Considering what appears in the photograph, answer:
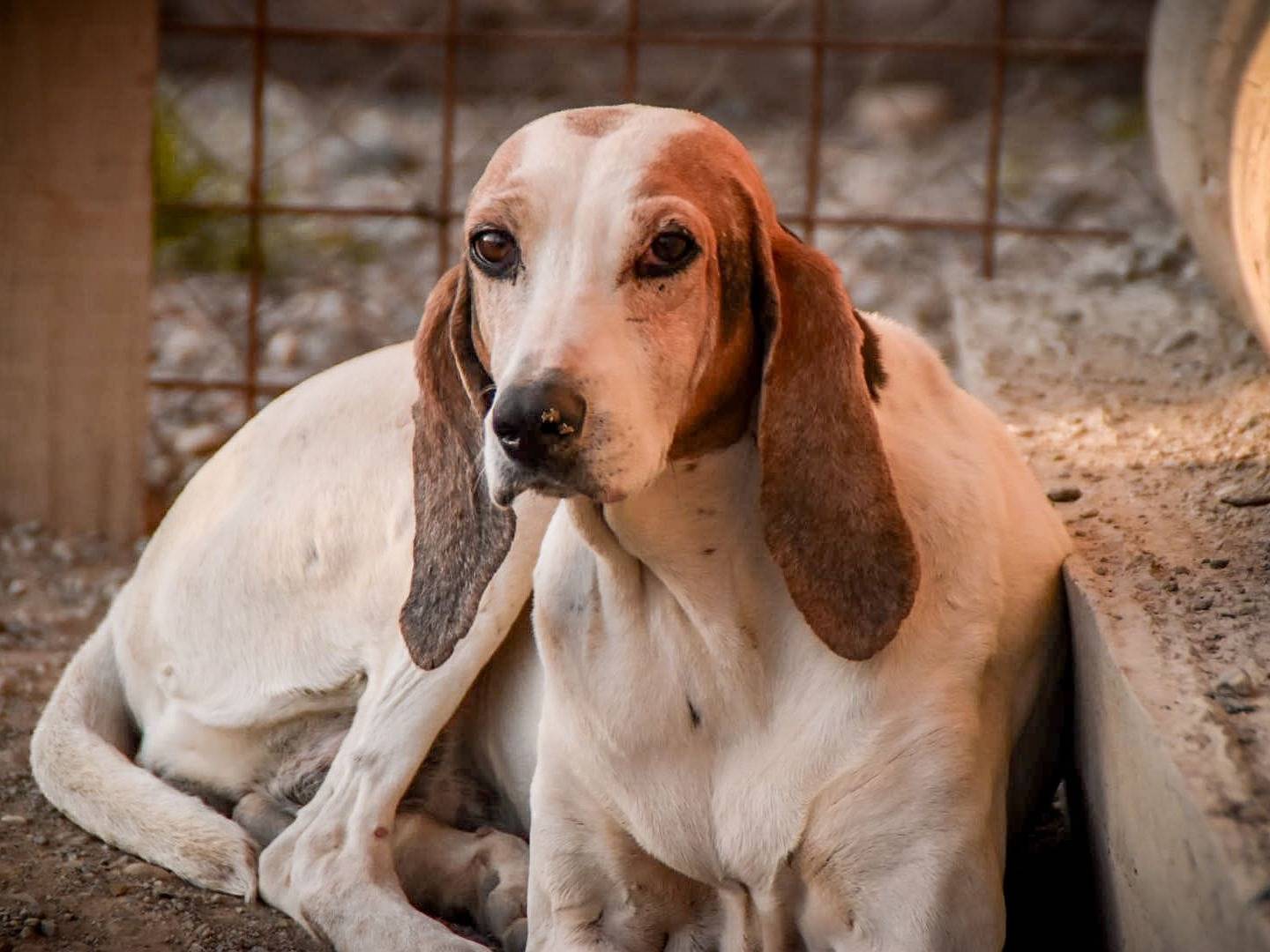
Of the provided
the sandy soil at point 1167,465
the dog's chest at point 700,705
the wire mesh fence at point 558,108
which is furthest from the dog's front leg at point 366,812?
the wire mesh fence at point 558,108

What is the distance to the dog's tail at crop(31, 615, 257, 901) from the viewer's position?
301 cm

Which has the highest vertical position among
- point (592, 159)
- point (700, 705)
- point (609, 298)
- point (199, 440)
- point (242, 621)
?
point (592, 159)

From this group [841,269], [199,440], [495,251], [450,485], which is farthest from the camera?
[841,269]

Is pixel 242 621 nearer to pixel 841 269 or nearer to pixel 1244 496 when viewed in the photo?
pixel 1244 496

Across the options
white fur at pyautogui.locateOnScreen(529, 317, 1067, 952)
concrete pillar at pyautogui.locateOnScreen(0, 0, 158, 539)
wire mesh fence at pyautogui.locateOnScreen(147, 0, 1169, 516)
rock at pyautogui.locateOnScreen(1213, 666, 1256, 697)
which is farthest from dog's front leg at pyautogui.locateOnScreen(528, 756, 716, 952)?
wire mesh fence at pyautogui.locateOnScreen(147, 0, 1169, 516)

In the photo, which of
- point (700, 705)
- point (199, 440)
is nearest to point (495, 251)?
point (700, 705)

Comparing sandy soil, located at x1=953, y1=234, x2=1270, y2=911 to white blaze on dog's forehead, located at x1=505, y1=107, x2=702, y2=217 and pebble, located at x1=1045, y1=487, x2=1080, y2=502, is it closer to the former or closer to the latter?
pebble, located at x1=1045, y1=487, x2=1080, y2=502

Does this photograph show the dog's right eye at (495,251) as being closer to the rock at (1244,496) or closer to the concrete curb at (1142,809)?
the concrete curb at (1142,809)

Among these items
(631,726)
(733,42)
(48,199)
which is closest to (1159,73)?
(733,42)

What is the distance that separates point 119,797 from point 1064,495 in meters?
1.82

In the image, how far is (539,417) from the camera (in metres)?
2.01

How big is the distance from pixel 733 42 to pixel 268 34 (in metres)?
1.49

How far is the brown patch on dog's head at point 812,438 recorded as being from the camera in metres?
2.24

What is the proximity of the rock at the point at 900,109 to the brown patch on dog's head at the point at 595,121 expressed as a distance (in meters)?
7.21
